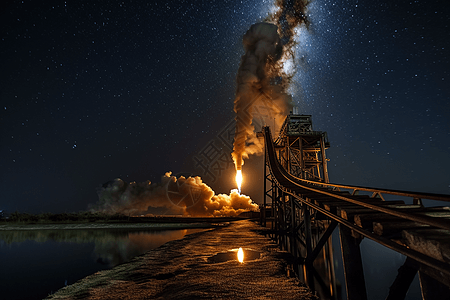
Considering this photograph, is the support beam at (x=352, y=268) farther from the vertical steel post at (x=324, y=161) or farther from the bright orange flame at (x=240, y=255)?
the vertical steel post at (x=324, y=161)

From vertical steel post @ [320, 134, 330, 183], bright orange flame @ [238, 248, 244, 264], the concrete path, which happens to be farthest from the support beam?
vertical steel post @ [320, 134, 330, 183]

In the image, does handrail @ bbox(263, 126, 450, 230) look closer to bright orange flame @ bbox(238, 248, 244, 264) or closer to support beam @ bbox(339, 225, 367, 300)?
support beam @ bbox(339, 225, 367, 300)

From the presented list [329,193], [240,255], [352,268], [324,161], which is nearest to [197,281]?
[240,255]

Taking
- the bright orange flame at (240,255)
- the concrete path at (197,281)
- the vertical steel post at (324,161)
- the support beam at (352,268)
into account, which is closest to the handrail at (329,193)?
the support beam at (352,268)

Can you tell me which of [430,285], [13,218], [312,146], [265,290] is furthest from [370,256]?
[13,218]

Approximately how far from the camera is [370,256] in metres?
18.6

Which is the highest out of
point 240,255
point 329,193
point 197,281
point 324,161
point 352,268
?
point 324,161

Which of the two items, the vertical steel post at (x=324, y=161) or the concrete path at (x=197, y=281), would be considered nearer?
the concrete path at (x=197, y=281)

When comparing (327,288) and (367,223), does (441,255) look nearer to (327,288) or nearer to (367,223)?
(367,223)

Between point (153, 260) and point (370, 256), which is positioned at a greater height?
point (153, 260)

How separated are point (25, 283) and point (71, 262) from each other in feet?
12.2

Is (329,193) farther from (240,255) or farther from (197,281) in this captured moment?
(240,255)

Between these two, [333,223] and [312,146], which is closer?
[333,223]

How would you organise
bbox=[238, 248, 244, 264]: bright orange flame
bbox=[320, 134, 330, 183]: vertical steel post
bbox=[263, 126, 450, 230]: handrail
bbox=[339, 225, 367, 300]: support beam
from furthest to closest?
bbox=[320, 134, 330, 183]: vertical steel post
bbox=[238, 248, 244, 264]: bright orange flame
bbox=[339, 225, 367, 300]: support beam
bbox=[263, 126, 450, 230]: handrail
